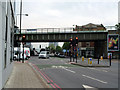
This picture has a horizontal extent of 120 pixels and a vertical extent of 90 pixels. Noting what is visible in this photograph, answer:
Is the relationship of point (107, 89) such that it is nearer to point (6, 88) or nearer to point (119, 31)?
point (6, 88)

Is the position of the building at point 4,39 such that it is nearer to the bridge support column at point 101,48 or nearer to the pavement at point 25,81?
the pavement at point 25,81

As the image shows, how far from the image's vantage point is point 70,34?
187ft

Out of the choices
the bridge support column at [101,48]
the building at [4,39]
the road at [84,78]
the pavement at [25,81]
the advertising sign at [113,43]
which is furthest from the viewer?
the bridge support column at [101,48]

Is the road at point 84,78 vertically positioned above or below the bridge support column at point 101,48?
below

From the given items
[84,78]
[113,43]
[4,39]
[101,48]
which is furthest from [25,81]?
[101,48]

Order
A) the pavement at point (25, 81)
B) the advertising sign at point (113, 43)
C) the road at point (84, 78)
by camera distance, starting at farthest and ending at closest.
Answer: the advertising sign at point (113, 43)
the road at point (84, 78)
the pavement at point (25, 81)

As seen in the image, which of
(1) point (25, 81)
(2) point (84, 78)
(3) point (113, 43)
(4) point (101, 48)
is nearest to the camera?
(1) point (25, 81)

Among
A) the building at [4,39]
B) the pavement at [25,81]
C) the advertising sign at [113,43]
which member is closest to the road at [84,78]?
the pavement at [25,81]

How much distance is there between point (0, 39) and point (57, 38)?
48.2 m

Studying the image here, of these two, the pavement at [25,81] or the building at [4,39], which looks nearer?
the building at [4,39]

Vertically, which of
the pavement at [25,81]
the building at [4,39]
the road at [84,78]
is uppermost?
the building at [4,39]

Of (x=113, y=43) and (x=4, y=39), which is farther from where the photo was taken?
(x=113, y=43)

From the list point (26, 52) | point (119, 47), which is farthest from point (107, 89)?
point (119, 47)

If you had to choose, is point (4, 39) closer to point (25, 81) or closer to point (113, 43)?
point (25, 81)
